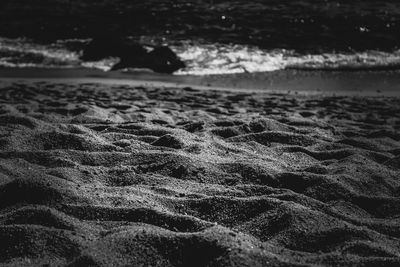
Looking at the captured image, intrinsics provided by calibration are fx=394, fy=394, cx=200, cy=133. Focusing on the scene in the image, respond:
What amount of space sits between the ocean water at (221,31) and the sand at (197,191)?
4.56 meters

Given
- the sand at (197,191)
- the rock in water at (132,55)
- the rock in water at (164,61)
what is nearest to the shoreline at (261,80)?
the rock in water at (164,61)

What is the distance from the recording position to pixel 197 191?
94.6 inches

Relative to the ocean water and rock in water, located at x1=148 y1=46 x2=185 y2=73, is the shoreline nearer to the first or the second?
rock in water, located at x1=148 y1=46 x2=185 y2=73

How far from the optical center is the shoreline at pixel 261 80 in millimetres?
6422

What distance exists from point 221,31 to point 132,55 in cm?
420

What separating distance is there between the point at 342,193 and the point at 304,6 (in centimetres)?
1378

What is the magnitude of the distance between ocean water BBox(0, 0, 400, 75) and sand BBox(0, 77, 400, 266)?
456 cm

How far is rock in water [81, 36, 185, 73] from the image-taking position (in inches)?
321

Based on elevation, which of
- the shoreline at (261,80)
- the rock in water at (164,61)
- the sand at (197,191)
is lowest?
the shoreline at (261,80)

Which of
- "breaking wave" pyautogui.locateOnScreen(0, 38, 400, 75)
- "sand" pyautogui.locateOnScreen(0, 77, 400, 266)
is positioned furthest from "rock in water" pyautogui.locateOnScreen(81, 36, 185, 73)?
"sand" pyautogui.locateOnScreen(0, 77, 400, 266)

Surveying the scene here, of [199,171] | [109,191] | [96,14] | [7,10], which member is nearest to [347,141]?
[199,171]

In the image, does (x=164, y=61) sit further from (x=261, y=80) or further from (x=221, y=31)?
(x=221, y=31)

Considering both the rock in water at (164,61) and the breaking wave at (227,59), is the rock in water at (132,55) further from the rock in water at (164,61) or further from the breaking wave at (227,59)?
the breaking wave at (227,59)

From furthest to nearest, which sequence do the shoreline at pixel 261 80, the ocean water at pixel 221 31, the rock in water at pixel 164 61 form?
the ocean water at pixel 221 31 < the rock in water at pixel 164 61 < the shoreline at pixel 261 80
